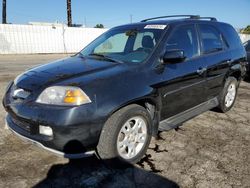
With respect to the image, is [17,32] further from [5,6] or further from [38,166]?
[38,166]

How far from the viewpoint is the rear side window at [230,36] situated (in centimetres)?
554

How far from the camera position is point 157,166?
A: 357cm

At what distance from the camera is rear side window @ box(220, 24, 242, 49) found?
5.54 m

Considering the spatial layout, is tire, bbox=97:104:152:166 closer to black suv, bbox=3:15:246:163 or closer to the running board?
black suv, bbox=3:15:246:163

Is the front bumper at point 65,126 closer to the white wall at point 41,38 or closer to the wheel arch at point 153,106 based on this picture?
the wheel arch at point 153,106

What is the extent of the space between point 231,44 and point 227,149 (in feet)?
7.91

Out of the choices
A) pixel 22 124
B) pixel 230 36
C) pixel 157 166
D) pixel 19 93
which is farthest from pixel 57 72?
pixel 230 36

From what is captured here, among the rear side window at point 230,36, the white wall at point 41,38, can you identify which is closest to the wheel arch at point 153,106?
the rear side window at point 230,36

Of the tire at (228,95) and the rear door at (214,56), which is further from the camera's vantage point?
the tire at (228,95)

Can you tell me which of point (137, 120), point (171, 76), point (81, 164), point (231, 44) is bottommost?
point (81, 164)

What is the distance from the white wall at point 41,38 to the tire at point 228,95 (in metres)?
17.9

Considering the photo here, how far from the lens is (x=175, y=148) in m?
4.09

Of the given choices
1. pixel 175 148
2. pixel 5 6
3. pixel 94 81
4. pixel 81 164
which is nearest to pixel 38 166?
pixel 81 164

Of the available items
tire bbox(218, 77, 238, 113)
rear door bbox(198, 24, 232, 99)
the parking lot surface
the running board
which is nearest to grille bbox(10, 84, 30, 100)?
the parking lot surface
